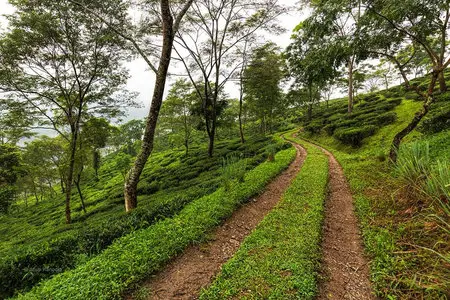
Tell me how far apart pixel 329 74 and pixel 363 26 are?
78.1 inches

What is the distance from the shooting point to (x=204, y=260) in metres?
3.57

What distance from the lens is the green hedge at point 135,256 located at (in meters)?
2.76

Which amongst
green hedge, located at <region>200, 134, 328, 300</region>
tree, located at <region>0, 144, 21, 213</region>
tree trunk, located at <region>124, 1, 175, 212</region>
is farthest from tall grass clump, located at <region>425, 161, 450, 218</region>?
tree, located at <region>0, 144, 21, 213</region>

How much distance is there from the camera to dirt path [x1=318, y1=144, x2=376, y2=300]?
2.80m

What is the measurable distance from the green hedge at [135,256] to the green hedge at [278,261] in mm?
1055

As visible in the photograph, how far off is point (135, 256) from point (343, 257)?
3.66m

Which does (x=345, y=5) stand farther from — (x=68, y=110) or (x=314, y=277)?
(x=68, y=110)

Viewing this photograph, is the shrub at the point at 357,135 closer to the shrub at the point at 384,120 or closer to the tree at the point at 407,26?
the shrub at the point at 384,120

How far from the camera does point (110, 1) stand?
385 inches

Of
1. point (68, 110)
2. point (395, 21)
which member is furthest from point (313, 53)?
point (68, 110)

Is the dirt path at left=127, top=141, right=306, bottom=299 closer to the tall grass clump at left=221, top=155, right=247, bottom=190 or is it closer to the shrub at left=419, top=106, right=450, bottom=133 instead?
the tall grass clump at left=221, top=155, right=247, bottom=190

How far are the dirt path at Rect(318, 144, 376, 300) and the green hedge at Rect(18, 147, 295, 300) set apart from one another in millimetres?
2327

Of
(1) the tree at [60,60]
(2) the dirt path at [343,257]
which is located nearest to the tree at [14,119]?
(1) the tree at [60,60]

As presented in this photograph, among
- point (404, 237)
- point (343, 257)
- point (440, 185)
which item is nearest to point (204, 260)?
point (343, 257)
